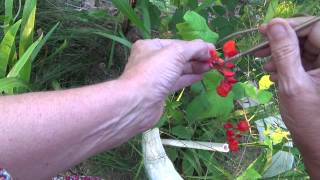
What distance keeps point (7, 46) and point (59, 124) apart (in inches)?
26.6

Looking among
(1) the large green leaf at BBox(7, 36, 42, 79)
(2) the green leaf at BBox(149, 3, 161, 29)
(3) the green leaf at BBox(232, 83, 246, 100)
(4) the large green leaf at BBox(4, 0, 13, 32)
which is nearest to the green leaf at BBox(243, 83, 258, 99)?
(3) the green leaf at BBox(232, 83, 246, 100)

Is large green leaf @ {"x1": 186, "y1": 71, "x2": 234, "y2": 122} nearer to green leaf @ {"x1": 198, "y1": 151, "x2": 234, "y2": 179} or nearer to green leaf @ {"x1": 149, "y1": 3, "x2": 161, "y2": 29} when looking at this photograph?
green leaf @ {"x1": 198, "y1": 151, "x2": 234, "y2": 179}

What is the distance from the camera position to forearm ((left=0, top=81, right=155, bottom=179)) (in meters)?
0.91

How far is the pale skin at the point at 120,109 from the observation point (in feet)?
3.02

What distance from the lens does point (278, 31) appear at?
1.00 metres

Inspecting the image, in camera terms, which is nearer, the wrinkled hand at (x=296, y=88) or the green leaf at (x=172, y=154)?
the wrinkled hand at (x=296, y=88)

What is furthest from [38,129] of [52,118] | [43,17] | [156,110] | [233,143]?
[43,17]

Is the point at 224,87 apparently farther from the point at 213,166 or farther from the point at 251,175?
the point at 213,166

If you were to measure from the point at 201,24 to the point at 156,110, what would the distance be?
0.29 m

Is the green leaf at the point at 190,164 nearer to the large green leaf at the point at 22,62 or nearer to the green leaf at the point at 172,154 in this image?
the green leaf at the point at 172,154

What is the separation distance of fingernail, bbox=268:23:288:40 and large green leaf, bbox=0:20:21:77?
837 mm

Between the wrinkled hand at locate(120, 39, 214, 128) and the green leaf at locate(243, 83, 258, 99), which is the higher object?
the wrinkled hand at locate(120, 39, 214, 128)

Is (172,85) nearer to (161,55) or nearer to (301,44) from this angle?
(161,55)

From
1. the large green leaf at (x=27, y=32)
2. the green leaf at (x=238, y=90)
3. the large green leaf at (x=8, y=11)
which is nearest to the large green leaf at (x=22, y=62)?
the large green leaf at (x=27, y=32)
